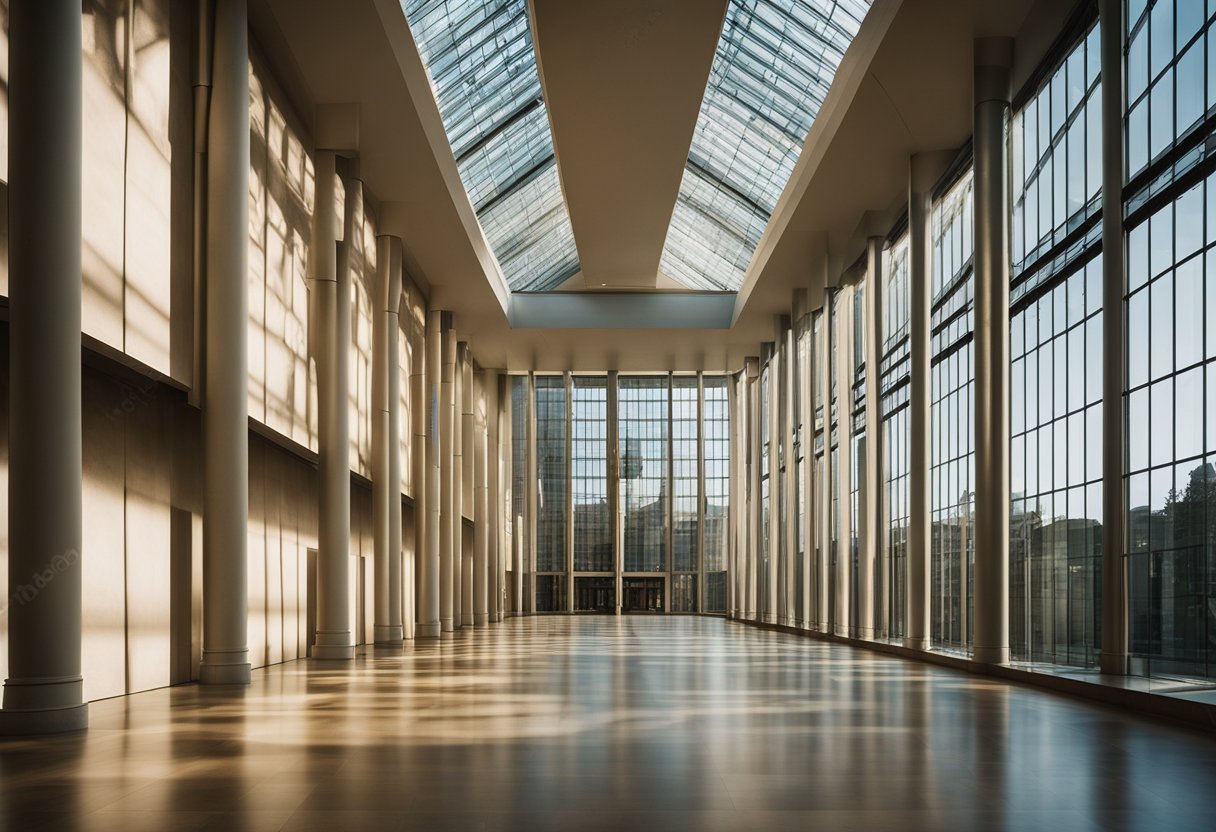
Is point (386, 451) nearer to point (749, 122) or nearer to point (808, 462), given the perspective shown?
point (749, 122)

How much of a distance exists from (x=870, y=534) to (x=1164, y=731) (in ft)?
70.2

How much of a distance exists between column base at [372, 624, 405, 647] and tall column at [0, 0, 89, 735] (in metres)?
19.7

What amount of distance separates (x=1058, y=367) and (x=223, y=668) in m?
15.2

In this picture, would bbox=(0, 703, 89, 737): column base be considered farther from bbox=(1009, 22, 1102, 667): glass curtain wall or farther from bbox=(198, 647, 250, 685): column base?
bbox=(1009, 22, 1102, 667): glass curtain wall

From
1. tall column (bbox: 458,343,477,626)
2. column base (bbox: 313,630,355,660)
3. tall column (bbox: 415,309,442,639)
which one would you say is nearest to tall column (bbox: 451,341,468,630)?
tall column (bbox: 458,343,477,626)

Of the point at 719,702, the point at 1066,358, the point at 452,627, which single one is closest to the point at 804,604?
the point at 452,627

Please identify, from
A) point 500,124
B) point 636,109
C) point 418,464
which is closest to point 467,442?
point 418,464

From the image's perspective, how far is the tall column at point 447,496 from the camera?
41344mm

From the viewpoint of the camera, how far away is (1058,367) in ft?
71.0

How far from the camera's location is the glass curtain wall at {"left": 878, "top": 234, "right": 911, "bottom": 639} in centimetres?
3194

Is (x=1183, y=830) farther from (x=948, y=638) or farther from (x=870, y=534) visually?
(x=870, y=534)

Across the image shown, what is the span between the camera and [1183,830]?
6.50 m

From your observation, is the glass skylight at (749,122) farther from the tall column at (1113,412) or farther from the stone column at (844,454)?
the tall column at (1113,412)

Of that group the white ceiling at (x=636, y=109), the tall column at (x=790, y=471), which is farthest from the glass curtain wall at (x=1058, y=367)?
the tall column at (x=790, y=471)
